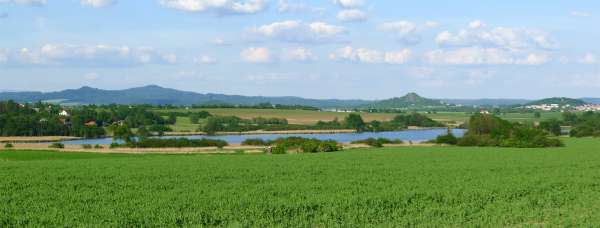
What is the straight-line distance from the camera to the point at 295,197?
23953 millimetres

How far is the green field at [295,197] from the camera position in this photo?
19953 mm

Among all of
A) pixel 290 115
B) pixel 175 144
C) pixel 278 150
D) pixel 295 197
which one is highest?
pixel 295 197

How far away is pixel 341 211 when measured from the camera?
2148 centimetres

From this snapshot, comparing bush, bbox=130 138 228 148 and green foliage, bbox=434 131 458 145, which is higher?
green foliage, bbox=434 131 458 145

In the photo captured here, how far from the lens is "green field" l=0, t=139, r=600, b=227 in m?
20.0

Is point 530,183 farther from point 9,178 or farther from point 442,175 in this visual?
point 9,178

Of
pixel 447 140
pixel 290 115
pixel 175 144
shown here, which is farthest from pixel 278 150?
pixel 290 115

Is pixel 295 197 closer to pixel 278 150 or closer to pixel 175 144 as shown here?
pixel 278 150

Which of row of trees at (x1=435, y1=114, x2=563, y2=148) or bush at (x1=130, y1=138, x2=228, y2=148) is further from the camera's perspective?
bush at (x1=130, y1=138, x2=228, y2=148)

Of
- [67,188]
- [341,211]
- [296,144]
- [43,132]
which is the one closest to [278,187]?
[341,211]

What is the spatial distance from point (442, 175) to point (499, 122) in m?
57.3

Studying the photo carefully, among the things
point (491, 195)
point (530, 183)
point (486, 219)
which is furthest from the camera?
point (530, 183)

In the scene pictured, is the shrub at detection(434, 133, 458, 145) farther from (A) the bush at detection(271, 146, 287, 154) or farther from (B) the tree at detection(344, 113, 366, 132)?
(B) the tree at detection(344, 113, 366, 132)

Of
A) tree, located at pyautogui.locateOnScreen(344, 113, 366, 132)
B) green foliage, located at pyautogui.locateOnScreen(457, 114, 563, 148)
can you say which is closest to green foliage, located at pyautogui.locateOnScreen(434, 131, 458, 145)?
green foliage, located at pyautogui.locateOnScreen(457, 114, 563, 148)
